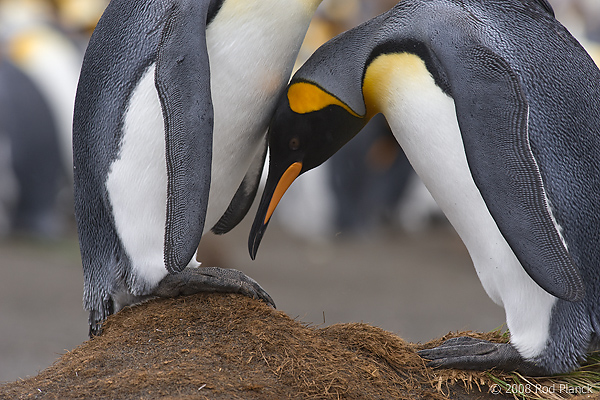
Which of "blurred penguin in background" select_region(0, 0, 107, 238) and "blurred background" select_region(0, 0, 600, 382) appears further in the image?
"blurred penguin in background" select_region(0, 0, 107, 238)

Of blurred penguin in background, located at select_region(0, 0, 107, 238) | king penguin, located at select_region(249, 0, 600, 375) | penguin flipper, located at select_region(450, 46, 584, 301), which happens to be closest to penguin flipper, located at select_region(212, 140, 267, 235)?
king penguin, located at select_region(249, 0, 600, 375)

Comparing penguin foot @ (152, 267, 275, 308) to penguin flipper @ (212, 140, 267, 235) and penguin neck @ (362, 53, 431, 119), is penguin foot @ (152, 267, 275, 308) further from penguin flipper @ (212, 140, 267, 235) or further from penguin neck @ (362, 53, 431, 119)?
penguin neck @ (362, 53, 431, 119)

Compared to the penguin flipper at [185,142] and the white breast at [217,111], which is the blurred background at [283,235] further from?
the penguin flipper at [185,142]

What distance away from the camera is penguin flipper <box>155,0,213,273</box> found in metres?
1.97

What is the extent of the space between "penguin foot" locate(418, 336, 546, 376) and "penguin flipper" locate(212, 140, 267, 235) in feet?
2.87

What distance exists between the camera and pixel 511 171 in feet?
6.47

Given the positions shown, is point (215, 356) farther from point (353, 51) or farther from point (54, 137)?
point (54, 137)

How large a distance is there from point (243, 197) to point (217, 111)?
22.7 inches

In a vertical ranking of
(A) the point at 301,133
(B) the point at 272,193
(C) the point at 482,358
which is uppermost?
(A) the point at 301,133

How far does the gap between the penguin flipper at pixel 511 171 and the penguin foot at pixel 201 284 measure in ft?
2.56

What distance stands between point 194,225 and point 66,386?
54cm

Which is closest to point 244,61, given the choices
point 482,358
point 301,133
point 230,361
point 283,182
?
point 301,133

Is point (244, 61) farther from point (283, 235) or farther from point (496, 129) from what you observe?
point (283, 235)

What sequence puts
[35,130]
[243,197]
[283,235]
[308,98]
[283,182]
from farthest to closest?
[283,235] → [35,130] → [243,197] → [283,182] → [308,98]
